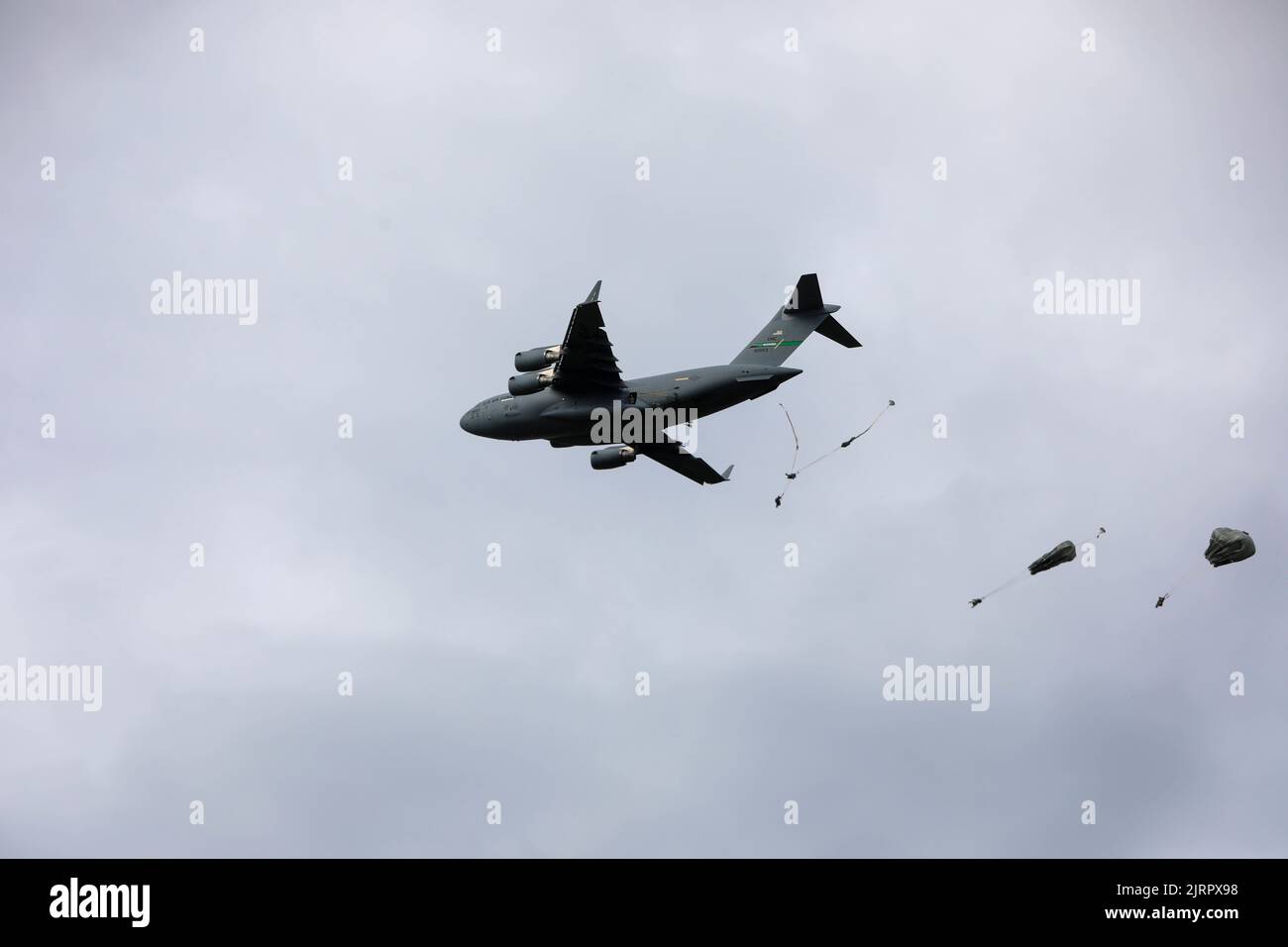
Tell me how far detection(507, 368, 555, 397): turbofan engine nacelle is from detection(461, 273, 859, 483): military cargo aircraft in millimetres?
31

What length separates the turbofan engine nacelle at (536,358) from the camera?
50250 millimetres

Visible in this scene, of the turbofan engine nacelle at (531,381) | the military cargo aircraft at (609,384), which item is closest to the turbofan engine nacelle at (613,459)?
the military cargo aircraft at (609,384)

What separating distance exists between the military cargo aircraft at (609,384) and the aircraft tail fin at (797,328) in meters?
0.03

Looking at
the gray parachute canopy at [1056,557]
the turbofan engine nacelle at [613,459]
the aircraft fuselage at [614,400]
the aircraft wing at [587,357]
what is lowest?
the gray parachute canopy at [1056,557]

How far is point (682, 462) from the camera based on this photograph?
5538 centimetres

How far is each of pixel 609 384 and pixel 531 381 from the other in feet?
8.16

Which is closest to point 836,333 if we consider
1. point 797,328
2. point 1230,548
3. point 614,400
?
point 797,328

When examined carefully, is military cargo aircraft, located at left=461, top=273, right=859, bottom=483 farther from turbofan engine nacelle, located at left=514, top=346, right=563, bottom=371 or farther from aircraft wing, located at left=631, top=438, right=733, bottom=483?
aircraft wing, located at left=631, top=438, right=733, bottom=483

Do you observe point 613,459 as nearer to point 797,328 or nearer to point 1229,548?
point 797,328

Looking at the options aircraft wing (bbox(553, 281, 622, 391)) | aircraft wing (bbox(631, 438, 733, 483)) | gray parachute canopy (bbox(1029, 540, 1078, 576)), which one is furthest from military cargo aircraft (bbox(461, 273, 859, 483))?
gray parachute canopy (bbox(1029, 540, 1078, 576))

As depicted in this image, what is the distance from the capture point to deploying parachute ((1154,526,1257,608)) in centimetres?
4797

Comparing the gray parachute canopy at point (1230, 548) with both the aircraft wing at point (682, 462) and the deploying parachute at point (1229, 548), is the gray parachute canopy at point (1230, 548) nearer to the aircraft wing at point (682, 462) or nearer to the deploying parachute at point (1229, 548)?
the deploying parachute at point (1229, 548)
